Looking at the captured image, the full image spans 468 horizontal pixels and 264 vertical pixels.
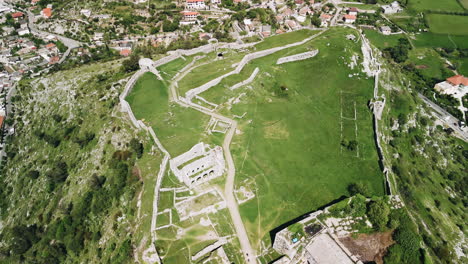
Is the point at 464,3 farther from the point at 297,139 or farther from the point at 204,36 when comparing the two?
the point at 297,139

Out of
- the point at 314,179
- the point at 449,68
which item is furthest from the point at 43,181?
the point at 449,68

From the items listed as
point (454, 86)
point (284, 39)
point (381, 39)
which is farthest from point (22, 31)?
point (454, 86)

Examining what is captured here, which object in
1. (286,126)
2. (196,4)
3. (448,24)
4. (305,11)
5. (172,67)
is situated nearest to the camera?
(286,126)

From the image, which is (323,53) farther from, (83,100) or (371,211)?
(83,100)

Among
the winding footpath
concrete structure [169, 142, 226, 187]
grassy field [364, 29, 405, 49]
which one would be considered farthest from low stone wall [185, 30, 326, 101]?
grassy field [364, 29, 405, 49]

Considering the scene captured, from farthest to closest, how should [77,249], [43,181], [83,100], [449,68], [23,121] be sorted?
1. [449,68]
2. [23,121]
3. [83,100]
4. [43,181]
5. [77,249]

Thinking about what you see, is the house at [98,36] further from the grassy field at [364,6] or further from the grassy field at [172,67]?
the grassy field at [364,6]

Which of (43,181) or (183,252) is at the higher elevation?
(183,252)
